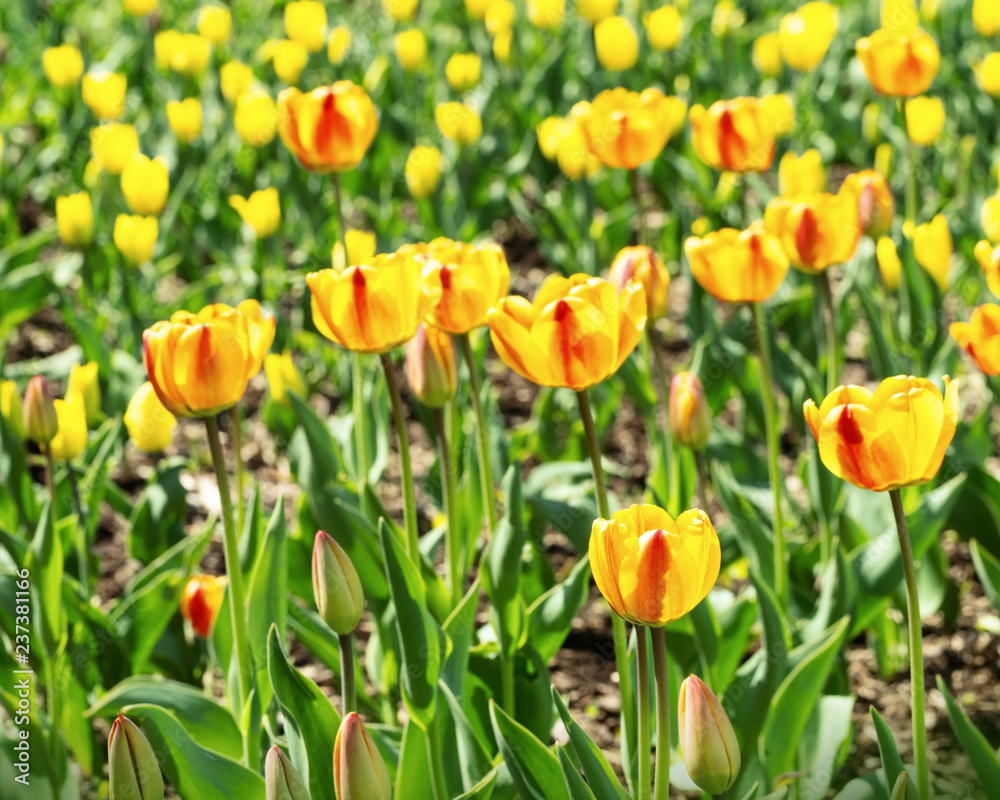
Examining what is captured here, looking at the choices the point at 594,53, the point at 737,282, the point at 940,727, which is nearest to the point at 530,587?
the point at 737,282

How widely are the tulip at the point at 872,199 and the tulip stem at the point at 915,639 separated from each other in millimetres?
1215

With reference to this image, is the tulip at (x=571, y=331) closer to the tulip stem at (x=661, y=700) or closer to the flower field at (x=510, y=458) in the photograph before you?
the flower field at (x=510, y=458)

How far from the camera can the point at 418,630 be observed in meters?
1.52

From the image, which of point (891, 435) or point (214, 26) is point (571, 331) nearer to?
point (891, 435)

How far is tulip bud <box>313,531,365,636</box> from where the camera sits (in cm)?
129

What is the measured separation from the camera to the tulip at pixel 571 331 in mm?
1297

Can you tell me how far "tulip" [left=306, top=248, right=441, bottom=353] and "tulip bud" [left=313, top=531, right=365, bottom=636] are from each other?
34 centimetres

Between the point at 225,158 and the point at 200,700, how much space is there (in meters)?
3.02

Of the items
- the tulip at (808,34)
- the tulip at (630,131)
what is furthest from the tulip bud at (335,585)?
the tulip at (808,34)

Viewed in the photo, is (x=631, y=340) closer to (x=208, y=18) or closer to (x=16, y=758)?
(x=16, y=758)

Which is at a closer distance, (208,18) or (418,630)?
(418,630)

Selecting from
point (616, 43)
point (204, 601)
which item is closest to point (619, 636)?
point (204, 601)

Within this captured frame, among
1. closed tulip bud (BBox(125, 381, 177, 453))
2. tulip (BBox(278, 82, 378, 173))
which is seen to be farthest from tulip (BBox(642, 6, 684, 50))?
closed tulip bud (BBox(125, 381, 177, 453))

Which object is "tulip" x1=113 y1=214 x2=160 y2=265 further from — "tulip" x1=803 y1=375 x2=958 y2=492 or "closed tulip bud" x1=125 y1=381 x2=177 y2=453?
"tulip" x1=803 y1=375 x2=958 y2=492
